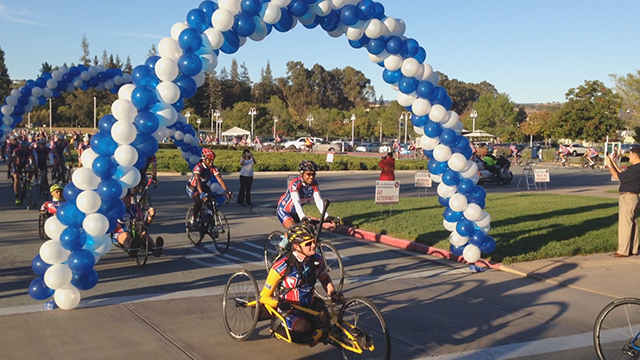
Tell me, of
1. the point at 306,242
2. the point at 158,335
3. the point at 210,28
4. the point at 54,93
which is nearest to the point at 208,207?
the point at 210,28

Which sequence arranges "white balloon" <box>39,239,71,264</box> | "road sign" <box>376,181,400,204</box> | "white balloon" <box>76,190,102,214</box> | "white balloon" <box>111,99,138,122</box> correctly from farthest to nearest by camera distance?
"road sign" <box>376,181,400,204</box>, "white balloon" <box>111,99,138,122</box>, "white balloon" <box>76,190,102,214</box>, "white balloon" <box>39,239,71,264</box>

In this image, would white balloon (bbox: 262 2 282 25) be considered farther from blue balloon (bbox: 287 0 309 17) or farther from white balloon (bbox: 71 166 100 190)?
white balloon (bbox: 71 166 100 190)

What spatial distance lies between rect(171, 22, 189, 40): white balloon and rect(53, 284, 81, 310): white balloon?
3.64 meters

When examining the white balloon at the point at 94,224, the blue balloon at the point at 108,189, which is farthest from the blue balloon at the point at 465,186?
the white balloon at the point at 94,224

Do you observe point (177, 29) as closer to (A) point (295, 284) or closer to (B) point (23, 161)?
(A) point (295, 284)

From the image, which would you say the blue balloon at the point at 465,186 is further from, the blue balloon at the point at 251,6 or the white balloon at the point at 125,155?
the white balloon at the point at 125,155

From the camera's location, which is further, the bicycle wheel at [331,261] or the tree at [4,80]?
the tree at [4,80]

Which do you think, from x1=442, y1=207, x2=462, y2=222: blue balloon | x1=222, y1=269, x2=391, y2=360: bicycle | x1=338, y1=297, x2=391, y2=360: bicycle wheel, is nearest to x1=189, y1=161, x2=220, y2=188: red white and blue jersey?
x1=442, y1=207, x2=462, y2=222: blue balloon

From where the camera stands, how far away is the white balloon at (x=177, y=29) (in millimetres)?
8203

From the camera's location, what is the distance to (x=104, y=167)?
7.63 metres

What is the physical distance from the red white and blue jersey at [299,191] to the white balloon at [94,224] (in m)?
2.64

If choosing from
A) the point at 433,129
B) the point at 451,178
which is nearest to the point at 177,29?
the point at 433,129

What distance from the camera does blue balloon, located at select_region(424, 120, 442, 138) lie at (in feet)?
33.8

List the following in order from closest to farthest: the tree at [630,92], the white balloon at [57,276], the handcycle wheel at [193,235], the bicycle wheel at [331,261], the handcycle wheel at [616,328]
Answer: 1. the handcycle wheel at [616,328]
2. the white balloon at [57,276]
3. the bicycle wheel at [331,261]
4. the handcycle wheel at [193,235]
5. the tree at [630,92]
